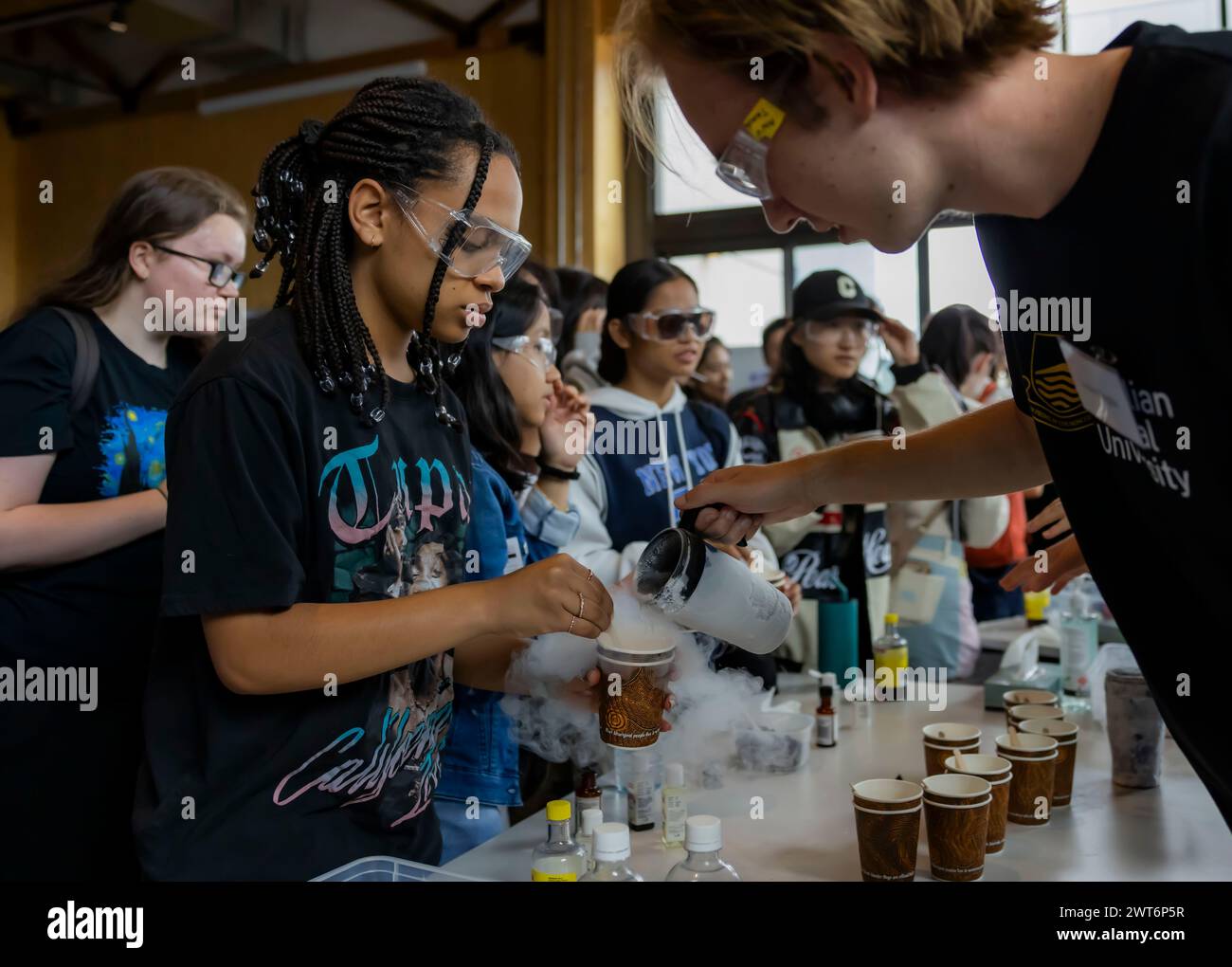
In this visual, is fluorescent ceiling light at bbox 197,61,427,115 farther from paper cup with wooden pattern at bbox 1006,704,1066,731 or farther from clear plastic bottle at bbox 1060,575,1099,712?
paper cup with wooden pattern at bbox 1006,704,1066,731

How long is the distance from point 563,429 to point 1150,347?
1962mm

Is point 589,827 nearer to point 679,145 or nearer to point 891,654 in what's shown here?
point 679,145

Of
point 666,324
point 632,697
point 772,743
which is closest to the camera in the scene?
point 632,697

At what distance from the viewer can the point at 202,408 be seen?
123cm

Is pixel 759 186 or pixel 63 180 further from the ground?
pixel 63 180

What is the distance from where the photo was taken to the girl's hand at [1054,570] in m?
1.58

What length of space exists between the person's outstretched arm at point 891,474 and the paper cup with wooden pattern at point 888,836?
1.39 ft

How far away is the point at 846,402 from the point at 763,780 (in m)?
2.01

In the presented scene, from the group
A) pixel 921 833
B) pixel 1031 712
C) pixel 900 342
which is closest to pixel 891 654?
pixel 1031 712

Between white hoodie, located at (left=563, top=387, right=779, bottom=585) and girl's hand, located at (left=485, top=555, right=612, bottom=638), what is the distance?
42.9 inches

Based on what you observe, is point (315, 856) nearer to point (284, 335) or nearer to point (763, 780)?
point (284, 335)

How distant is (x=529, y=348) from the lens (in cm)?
254

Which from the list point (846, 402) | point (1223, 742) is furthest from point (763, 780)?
point (846, 402)

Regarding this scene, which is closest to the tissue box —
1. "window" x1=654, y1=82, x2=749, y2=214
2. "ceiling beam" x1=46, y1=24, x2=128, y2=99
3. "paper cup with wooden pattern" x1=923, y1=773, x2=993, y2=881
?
"paper cup with wooden pattern" x1=923, y1=773, x2=993, y2=881
